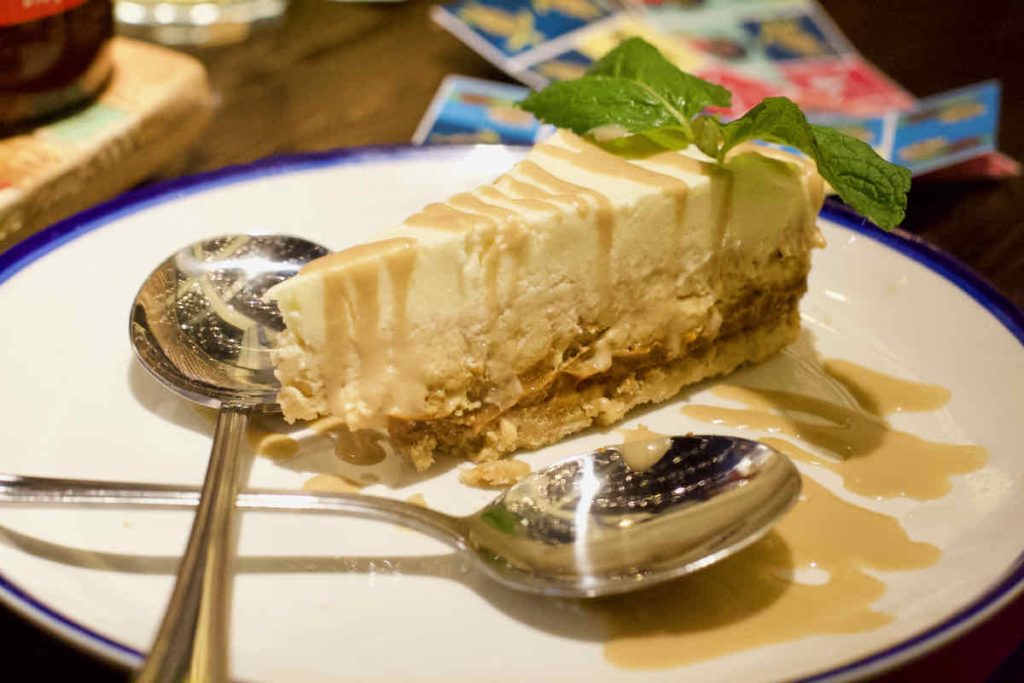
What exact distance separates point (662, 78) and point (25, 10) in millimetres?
1032

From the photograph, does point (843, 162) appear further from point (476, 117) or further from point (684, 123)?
point (476, 117)

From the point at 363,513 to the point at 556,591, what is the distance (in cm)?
21

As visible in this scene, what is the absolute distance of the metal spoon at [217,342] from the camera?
92 centimetres

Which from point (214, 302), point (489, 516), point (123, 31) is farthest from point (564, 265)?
point (123, 31)

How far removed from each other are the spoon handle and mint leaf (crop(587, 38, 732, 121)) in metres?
0.79

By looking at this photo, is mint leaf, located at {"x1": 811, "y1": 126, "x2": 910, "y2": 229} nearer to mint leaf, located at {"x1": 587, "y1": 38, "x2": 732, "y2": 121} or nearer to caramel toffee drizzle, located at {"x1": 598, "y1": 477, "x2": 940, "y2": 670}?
mint leaf, located at {"x1": 587, "y1": 38, "x2": 732, "y2": 121}

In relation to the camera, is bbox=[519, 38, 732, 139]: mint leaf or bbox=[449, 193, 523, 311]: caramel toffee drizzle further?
bbox=[519, 38, 732, 139]: mint leaf

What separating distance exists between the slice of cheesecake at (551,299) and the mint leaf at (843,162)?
7cm

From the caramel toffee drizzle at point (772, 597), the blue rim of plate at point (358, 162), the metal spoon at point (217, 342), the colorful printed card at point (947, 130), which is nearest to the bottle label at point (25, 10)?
the blue rim of plate at point (358, 162)

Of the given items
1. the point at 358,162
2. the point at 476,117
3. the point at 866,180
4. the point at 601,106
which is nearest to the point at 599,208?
the point at 601,106

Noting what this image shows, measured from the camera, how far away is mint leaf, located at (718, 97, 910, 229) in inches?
48.9

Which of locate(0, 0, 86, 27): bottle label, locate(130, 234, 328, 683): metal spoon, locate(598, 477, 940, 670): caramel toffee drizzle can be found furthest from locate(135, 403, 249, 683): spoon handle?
locate(0, 0, 86, 27): bottle label

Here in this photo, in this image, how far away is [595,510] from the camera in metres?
1.03

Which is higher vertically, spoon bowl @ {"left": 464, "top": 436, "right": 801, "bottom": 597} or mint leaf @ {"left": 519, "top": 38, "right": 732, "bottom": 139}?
mint leaf @ {"left": 519, "top": 38, "right": 732, "bottom": 139}
